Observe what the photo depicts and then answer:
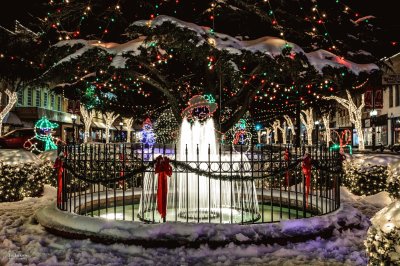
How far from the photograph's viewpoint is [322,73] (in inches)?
323

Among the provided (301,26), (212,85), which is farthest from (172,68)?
(301,26)

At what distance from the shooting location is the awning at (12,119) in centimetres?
4308

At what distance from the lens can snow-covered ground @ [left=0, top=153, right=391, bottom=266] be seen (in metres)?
6.38

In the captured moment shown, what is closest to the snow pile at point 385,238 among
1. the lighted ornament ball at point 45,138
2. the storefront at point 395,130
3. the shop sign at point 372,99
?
the lighted ornament ball at point 45,138

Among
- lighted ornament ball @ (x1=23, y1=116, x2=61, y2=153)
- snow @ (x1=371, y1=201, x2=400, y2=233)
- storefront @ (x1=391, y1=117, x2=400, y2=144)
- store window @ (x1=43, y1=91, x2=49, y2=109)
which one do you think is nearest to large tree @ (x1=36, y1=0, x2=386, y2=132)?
snow @ (x1=371, y1=201, x2=400, y2=233)

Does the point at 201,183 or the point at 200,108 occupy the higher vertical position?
the point at 200,108

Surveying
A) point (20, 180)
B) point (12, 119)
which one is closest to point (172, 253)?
point (20, 180)

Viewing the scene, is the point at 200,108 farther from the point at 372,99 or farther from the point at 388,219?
the point at 372,99

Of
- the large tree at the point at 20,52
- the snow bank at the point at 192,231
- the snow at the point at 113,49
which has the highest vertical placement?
the large tree at the point at 20,52

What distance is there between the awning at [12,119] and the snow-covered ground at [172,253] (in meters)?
39.0

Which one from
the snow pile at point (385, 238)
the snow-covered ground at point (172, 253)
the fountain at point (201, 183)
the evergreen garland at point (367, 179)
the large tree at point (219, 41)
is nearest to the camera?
the snow pile at point (385, 238)

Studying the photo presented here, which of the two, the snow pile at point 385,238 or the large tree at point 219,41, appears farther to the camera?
the large tree at point 219,41

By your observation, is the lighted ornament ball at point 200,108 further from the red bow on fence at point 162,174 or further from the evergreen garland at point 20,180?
the evergreen garland at point 20,180

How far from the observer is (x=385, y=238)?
3.72 m
